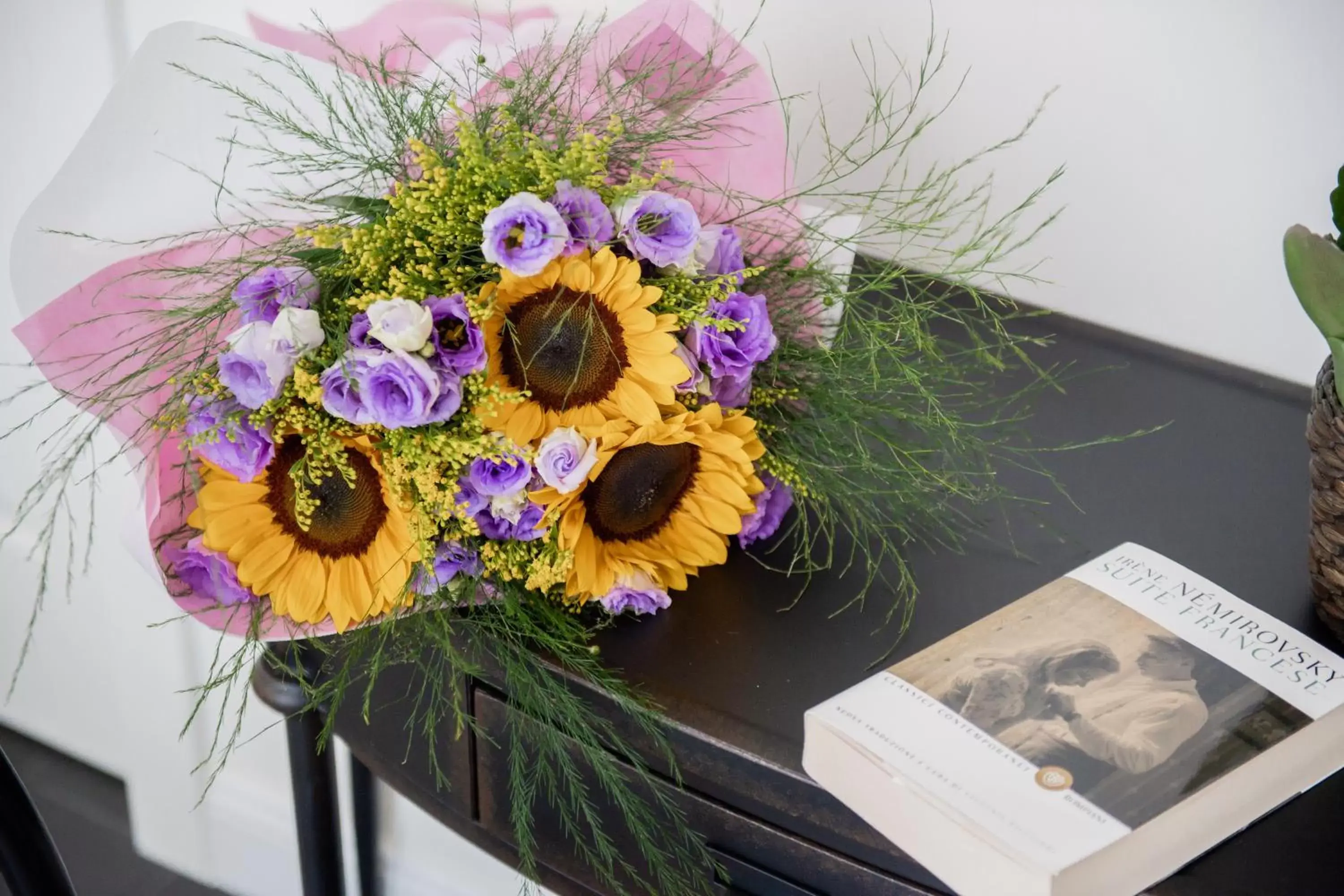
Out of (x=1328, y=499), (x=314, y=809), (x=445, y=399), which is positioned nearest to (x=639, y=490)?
(x=445, y=399)

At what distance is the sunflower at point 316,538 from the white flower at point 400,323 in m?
0.08

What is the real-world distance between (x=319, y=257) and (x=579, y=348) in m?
0.15

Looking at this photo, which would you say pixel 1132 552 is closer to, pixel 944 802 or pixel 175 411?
pixel 944 802

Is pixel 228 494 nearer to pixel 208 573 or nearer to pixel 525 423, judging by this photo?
pixel 208 573

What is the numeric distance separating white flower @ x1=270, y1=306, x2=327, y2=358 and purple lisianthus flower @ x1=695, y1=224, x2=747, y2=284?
0.65ft

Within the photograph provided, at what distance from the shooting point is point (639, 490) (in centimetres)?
62

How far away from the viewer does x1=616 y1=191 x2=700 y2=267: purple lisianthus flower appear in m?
0.57

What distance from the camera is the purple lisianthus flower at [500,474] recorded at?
571 millimetres

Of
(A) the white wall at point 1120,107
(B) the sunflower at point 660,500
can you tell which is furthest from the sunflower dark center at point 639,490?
(A) the white wall at point 1120,107

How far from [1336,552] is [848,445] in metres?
0.27

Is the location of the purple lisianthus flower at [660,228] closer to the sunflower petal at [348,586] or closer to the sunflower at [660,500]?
the sunflower at [660,500]

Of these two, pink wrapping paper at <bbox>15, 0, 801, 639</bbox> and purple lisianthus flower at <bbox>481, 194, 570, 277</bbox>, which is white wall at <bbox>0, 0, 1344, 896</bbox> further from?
purple lisianthus flower at <bbox>481, 194, 570, 277</bbox>

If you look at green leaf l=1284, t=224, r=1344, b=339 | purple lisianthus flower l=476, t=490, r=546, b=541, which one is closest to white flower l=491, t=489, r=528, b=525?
purple lisianthus flower l=476, t=490, r=546, b=541

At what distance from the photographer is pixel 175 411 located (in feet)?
1.91
